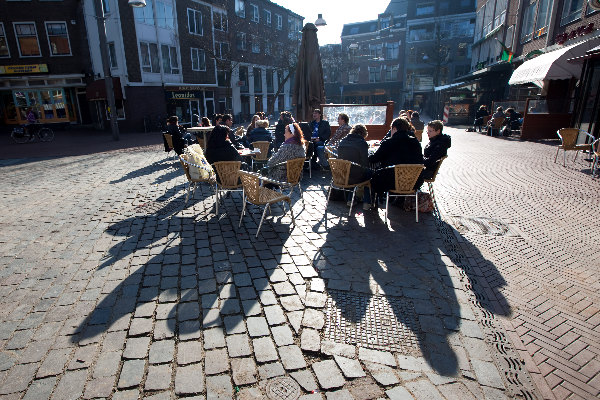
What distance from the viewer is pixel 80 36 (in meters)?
23.2

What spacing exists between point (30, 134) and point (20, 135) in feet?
2.13

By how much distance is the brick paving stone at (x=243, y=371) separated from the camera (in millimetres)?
2322

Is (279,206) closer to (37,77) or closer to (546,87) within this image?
(546,87)

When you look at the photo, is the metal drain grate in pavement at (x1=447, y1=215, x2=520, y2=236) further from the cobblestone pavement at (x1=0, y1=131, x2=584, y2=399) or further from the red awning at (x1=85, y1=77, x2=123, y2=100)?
the red awning at (x1=85, y1=77, x2=123, y2=100)

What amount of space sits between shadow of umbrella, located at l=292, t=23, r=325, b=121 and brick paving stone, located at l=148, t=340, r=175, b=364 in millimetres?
7996

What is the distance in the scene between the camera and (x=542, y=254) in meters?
4.17

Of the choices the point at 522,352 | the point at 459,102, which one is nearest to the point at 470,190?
the point at 522,352

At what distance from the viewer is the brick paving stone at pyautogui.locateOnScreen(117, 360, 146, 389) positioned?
229 centimetres

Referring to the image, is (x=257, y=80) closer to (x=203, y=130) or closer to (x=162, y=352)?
(x=203, y=130)

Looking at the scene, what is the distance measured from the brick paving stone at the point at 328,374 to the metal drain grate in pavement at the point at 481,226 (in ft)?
10.9

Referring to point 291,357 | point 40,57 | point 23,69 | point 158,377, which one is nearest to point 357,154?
point 291,357

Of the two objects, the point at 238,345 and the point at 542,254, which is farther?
the point at 542,254

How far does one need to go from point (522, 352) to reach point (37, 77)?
30.2 metres

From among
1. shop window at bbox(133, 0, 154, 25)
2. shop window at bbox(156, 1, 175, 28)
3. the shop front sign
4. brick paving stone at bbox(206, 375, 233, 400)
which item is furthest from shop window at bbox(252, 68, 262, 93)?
brick paving stone at bbox(206, 375, 233, 400)
